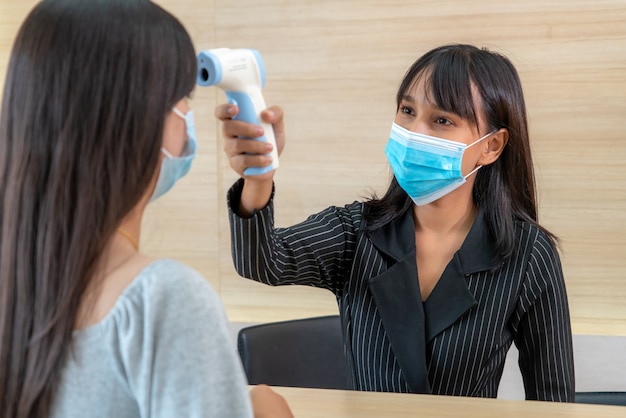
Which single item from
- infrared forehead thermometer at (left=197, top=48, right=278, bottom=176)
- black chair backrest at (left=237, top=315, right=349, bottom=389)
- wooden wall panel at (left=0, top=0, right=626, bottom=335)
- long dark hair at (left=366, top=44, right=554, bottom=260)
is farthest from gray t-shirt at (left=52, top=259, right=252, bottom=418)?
wooden wall panel at (left=0, top=0, right=626, bottom=335)

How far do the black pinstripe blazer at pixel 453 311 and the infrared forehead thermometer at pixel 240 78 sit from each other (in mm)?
468

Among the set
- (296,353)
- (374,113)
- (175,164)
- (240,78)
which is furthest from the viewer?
(374,113)

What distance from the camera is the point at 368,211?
1847 mm

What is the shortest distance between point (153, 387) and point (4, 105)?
1.16 ft

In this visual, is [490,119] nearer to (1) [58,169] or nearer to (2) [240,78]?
(2) [240,78]

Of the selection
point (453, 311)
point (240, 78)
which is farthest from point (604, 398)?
point (240, 78)

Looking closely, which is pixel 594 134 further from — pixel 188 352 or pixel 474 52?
pixel 188 352

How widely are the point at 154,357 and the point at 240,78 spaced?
1.65 feet

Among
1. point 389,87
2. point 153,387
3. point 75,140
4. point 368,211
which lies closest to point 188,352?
point 153,387

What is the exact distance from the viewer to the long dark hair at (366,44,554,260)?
66.2 inches

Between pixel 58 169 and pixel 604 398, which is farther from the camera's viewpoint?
pixel 604 398

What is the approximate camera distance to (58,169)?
31.5 inches

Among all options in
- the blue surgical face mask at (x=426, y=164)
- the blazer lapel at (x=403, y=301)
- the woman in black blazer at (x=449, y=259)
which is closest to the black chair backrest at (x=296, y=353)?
the woman in black blazer at (x=449, y=259)

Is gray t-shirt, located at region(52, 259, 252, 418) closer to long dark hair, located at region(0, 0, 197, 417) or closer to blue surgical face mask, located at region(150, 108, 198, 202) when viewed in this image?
long dark hair, located at region(0, 0, 197, 417)
